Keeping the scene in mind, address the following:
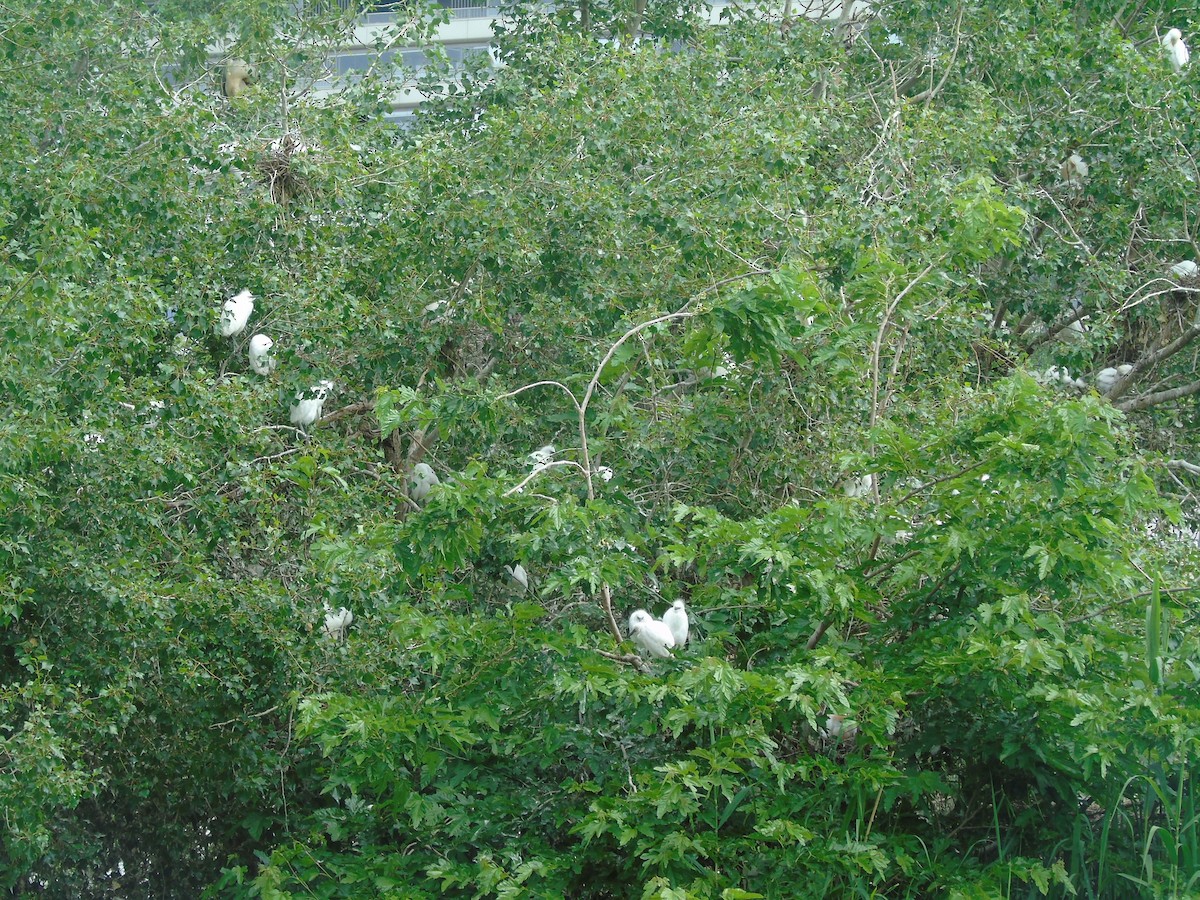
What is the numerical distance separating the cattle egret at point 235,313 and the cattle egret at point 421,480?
2.36 feet

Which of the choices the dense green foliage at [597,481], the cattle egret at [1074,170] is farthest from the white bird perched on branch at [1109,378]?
the cattle egret at [1074,170]

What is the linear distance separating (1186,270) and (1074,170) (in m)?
0.65

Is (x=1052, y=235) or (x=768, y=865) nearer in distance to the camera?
(x=768, y=865)

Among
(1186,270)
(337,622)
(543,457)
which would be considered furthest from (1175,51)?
(337,622)

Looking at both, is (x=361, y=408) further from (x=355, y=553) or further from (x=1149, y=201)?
(x=1149, y=201)

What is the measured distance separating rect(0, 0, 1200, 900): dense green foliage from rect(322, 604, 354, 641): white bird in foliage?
0.15 feet

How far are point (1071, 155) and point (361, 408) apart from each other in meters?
3.12

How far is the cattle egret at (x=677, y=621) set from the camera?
3.47m

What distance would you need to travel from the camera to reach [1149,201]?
18.0 ft

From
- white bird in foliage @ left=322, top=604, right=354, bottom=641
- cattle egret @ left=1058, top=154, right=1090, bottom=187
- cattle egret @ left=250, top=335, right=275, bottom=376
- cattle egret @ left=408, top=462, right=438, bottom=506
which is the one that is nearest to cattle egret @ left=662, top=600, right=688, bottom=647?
white bird in foliage @ left=322, top=604, right=354, bottom=641

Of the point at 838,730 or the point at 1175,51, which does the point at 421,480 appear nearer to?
the point at 838,730

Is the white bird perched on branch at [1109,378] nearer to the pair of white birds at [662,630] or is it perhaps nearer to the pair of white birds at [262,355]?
the pair of white birds at [662,630]

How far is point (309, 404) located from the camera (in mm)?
4527

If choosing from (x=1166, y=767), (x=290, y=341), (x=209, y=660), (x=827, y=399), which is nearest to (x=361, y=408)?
(x=290, y=341)
